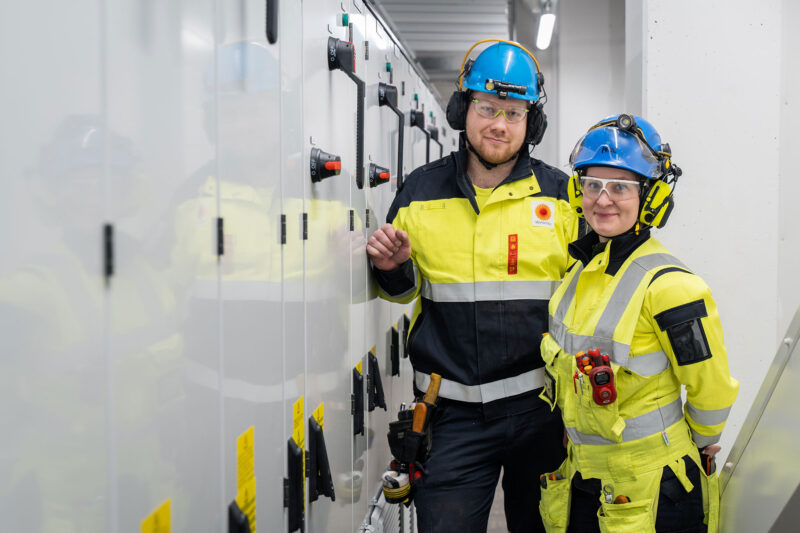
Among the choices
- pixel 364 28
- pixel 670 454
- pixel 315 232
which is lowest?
pixel 670 454

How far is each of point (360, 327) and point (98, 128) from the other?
155 centimetres

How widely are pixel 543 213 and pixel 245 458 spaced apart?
52.0 inches

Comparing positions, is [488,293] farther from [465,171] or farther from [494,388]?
[465,171]

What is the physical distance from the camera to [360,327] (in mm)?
2246

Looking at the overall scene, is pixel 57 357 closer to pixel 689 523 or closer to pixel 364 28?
pixel 689 523

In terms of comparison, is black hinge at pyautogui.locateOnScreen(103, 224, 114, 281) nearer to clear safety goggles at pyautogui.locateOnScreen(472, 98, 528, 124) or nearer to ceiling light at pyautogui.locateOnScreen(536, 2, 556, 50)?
clear safety goggles at pyautogui.locateOnScreen(472, 98, 528, 124)

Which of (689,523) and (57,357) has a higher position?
(57,357)

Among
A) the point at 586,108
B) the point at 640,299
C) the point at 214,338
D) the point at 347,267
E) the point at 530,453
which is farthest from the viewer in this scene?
the point at 586,108

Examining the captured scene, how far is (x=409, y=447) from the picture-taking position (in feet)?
6.77

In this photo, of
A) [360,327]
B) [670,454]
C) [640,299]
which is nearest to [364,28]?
[360,327]

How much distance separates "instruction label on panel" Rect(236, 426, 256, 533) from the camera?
4.00ft

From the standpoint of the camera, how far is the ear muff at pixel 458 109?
221 cm

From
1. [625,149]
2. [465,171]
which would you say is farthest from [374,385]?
[625,149]

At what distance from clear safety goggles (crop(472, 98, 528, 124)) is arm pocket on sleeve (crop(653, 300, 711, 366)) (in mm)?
889
